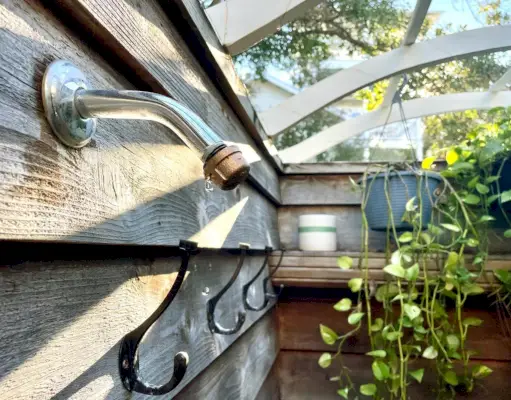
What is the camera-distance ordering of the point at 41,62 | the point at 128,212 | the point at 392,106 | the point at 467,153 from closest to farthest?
1. the point at 41,62
2. the point at 128,212
3. the point at 467,153
4. the point at 392,106

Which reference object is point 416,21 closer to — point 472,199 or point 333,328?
point 472,199

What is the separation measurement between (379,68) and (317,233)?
528mm

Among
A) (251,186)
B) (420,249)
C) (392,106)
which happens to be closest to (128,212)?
(251,186)

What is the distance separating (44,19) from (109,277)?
22 centimetres

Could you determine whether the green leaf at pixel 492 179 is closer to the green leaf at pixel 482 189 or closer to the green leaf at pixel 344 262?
the green leaf at pixel 482 189

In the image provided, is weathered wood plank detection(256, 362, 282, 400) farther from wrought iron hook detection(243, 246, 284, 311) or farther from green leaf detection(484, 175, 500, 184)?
green leaf detection(484, 175, 500, 184)

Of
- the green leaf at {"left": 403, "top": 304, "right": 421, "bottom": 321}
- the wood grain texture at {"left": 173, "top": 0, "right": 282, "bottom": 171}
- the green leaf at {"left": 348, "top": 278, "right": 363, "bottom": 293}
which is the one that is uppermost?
the wood grain texture at {"left": 173, "top": 0, "right": 282, "bottom": 171}

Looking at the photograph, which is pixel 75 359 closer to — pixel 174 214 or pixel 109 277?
pixel 109 277

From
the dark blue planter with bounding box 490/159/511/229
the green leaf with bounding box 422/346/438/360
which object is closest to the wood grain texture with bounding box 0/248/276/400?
the green leaf with bounding box 422/346/438/360

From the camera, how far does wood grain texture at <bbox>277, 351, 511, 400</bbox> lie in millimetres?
1321

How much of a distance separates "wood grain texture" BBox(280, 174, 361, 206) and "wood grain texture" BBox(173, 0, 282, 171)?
14.8 inches

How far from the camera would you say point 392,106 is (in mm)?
1458

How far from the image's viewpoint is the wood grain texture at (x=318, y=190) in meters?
1.40

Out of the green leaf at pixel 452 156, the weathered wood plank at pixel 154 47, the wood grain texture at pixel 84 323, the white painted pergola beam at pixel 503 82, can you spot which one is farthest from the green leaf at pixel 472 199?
the wood grain texture at pixel 84 323
